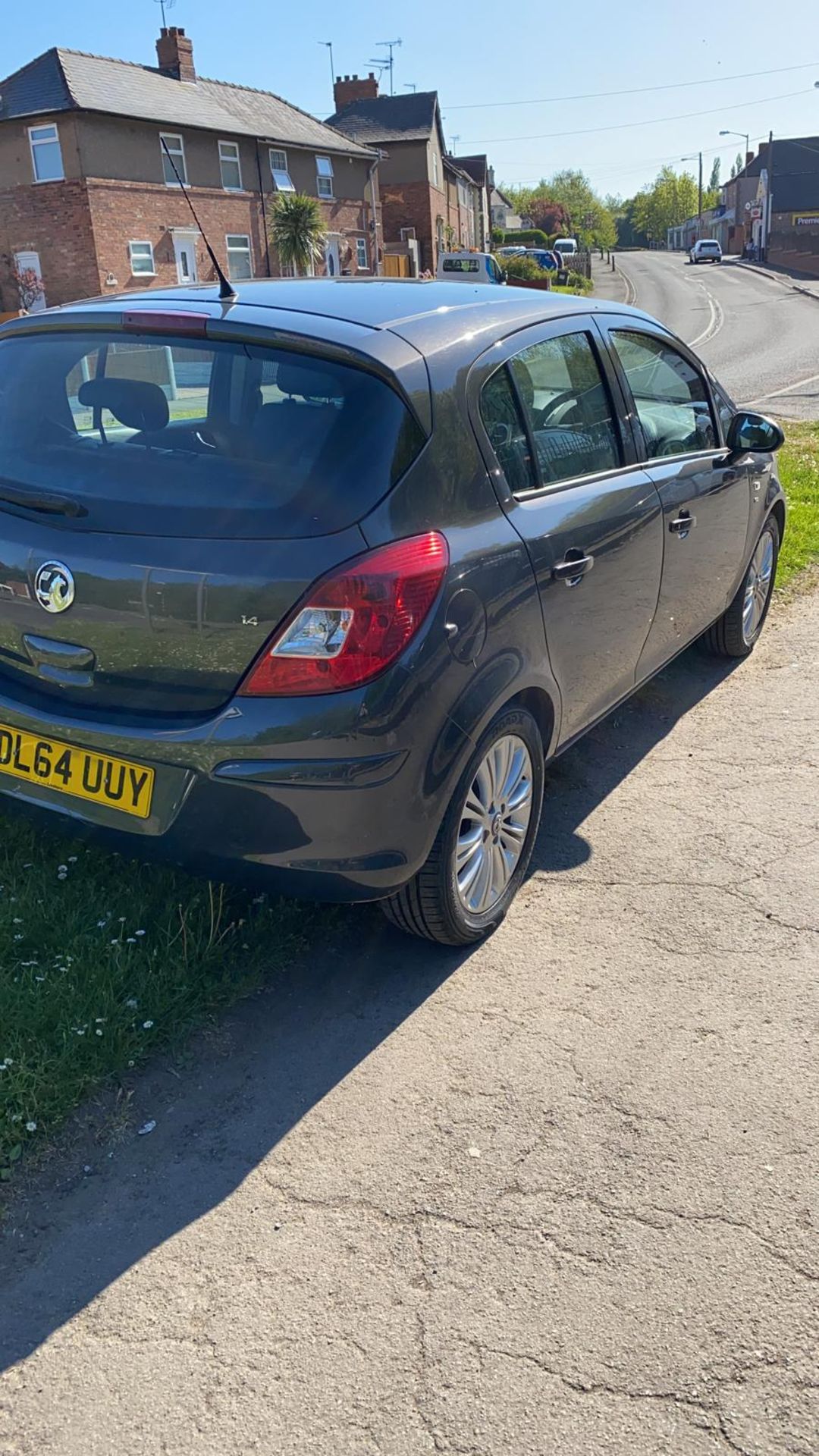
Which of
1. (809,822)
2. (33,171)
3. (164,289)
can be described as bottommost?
(809,822)

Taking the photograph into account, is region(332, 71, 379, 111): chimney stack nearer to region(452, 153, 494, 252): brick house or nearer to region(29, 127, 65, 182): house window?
region(452, 153, 494, 252): brick house

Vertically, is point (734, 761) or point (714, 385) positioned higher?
point (714, 385)

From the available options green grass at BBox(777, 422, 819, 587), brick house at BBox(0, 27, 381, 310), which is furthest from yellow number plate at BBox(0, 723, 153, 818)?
brick house at BBox(0, 27, 381, 310)

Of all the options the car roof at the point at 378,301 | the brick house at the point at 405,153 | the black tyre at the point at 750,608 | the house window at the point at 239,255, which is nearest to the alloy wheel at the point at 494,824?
the car roof at the point at 378,301

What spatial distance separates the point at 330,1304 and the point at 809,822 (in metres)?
2.64

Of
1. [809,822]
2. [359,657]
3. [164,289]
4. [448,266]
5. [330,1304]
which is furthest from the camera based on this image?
[448,266]

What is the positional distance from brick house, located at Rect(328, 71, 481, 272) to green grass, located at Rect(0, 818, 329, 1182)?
2135 inches

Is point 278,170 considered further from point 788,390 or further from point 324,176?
point 788,390

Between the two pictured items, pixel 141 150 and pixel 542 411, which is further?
pixel 141 150

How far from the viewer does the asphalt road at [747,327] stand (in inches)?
665

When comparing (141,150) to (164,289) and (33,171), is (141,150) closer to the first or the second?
(33,171)

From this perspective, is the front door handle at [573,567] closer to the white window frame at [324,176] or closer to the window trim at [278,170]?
the window trim at [278,170]

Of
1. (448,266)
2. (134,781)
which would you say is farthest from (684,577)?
(448,266)

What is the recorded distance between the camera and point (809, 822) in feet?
13.5
